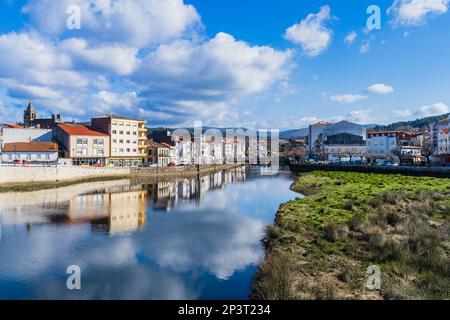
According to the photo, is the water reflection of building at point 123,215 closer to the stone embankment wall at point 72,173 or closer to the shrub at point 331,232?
the shrub at point 331,232

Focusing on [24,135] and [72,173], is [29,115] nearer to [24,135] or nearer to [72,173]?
[24,135]

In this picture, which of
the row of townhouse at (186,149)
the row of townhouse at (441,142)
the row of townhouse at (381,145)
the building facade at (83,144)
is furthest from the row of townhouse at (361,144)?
the building facade at (83,144)

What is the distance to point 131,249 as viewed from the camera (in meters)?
20.1

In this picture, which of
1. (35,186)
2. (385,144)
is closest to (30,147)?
(35,186)

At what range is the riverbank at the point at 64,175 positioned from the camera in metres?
47.7

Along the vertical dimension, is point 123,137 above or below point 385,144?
above

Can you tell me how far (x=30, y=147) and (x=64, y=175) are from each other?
16.9 meters

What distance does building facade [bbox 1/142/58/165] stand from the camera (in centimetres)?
6819

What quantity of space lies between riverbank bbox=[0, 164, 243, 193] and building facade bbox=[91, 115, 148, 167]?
438 inches

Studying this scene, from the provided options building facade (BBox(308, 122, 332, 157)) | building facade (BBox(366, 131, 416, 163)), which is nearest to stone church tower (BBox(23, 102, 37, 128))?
building facade (BBox(366, 131, 416, 163))

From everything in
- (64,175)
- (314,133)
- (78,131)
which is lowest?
(64,175)

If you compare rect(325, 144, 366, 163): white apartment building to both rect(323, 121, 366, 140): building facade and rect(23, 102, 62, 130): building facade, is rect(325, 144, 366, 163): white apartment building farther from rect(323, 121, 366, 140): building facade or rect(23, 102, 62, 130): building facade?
rect(23, 102, 62, 130): building facade

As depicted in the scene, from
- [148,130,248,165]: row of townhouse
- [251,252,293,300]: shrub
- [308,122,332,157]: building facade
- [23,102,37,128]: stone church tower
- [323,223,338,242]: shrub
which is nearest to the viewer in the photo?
[251,252,293,300]: shrub

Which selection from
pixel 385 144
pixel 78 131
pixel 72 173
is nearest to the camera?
pixel 72 173
